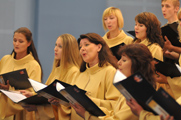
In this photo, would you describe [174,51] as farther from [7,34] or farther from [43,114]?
[7,34]

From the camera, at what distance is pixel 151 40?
4262mm

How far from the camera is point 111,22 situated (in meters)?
5.24

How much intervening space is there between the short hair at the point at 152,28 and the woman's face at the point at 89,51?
0.74m

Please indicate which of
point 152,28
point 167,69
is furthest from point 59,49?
point 167,69

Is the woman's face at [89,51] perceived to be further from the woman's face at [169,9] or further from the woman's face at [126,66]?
the woman's face at [169,9]

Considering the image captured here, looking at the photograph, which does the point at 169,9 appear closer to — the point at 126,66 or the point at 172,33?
the point at 172,33

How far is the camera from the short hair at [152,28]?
4242mm

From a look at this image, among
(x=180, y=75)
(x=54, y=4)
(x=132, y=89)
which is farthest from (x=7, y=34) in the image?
(x=132, y=89)

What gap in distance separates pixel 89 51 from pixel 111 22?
1.52 metres

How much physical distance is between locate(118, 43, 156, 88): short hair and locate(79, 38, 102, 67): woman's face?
938 mm

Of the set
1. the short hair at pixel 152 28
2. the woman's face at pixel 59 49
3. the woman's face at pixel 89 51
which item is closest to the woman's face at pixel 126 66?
the woman's face at pixel 89 51

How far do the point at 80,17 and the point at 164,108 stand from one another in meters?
5.69

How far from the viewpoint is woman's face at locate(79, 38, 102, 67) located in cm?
382

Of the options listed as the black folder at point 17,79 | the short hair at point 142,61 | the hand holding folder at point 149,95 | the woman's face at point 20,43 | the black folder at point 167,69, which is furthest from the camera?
the woman's face at point 20,43
